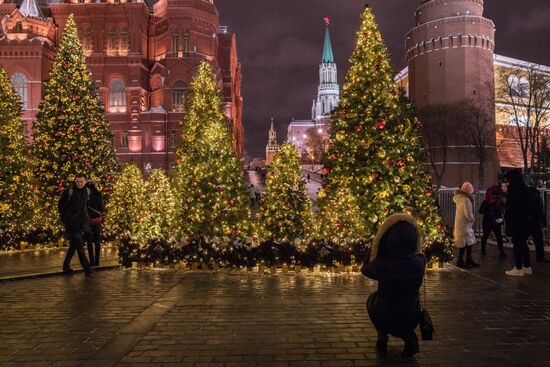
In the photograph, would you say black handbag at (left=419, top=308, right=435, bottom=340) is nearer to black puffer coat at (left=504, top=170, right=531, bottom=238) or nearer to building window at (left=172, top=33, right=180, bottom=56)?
black puffer coat at (left=504, top=170, right=531, bottom=238)

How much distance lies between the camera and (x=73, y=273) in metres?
10.1

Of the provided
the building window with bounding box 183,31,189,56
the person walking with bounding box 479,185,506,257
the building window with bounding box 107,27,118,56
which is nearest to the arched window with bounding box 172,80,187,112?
the building window with bounding box 183,31,189,56

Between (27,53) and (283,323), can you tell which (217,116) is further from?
(27,53)

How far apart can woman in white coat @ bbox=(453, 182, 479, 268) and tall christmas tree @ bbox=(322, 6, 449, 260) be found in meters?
0.37

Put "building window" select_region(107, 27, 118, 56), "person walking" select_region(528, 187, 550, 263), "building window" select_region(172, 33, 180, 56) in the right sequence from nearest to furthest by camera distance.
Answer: "person walking" select_region(528, 187, 550, 263) < "building window" select_region(107, 27, 118, 56) < "building window" select_region(172, 33, 180, 56)

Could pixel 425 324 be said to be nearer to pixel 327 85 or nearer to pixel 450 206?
pixel 450 206

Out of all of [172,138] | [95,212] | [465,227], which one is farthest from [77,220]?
[172,138]

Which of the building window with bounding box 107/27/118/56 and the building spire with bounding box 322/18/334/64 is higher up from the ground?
the building spire with bounding box 322/18/334/64

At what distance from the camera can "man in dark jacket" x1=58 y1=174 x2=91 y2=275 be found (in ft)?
32.0

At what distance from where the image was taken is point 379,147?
36.9 ft

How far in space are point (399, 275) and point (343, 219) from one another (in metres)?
6.38

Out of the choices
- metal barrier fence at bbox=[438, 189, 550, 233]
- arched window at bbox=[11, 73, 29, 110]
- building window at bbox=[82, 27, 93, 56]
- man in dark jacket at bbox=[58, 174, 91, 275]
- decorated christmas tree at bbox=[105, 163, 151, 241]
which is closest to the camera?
man in dark jacket at bbox=[58, 174, 91, 275]

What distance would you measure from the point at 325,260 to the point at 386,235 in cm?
512

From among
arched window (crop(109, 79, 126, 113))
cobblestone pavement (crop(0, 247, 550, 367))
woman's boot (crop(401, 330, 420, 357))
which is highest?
arched window (crop(109, 79, 126, 113))
